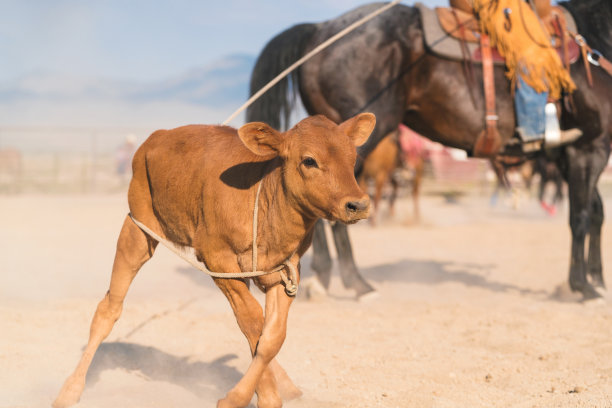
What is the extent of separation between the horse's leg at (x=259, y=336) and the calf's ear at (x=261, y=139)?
551mm

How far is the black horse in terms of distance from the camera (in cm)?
521

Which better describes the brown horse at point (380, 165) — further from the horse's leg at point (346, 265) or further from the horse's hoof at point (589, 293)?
the horse's hoof at point (589, 293)

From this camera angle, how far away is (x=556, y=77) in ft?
17.0

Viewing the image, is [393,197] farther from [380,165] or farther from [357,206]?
[357,206]

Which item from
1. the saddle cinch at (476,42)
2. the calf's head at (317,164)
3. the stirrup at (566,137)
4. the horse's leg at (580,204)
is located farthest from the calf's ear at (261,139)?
the horse's leg at (580,204)

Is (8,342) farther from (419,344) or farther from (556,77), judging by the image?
(556,77)

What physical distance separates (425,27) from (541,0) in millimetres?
1005

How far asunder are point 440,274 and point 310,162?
4978mm

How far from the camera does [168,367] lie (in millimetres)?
3623

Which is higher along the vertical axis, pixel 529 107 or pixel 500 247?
pixel 529 107

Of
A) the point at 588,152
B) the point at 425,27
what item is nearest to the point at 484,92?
the point at 425,27

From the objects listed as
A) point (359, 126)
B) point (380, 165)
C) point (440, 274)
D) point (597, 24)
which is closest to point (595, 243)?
point (440, 274)

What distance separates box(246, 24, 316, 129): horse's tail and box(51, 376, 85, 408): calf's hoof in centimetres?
303

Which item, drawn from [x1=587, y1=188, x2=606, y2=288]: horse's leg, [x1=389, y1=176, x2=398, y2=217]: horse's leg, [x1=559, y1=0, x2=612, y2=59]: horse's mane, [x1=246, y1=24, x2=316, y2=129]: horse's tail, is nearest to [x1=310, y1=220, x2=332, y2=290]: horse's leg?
[x1=246, y1=24, x2=316, y2=129]: horse's tail
